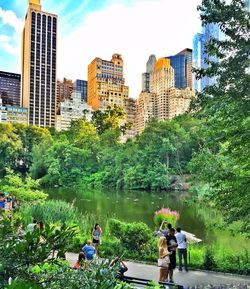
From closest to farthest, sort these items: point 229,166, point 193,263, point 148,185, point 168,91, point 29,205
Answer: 1. point 229,166
2. point 193,263
3. point 29,205
4. point 148,185
5. point 168,91

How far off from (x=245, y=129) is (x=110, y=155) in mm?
44928

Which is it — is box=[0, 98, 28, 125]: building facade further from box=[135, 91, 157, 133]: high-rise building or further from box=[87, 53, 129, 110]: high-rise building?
box=[135, 91, 157, 133]: high-rise building

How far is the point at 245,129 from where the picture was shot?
7.25 m

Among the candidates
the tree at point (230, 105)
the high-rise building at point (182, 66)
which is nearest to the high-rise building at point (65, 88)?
the high-rise building at point (182, 66)

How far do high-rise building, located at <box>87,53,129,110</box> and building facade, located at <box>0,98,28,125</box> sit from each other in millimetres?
23440

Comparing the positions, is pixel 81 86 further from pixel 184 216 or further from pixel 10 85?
pixel 184 216

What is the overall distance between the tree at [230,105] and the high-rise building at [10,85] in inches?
A: 5915

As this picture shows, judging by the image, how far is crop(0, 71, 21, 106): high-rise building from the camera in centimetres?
15338

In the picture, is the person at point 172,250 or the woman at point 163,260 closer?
the woman at point 163,260

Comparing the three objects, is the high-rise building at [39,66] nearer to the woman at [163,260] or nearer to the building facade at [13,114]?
the building facade at [13,114]

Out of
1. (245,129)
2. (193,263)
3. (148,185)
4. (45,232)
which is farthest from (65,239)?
(148,185)

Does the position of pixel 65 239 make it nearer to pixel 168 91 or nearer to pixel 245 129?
pixel 245 129

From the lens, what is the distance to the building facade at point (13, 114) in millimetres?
111125

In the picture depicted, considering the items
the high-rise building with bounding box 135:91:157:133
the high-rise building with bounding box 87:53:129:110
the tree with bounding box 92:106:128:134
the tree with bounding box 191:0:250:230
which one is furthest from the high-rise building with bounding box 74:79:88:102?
the tree with bounding box 191:0:250:230
